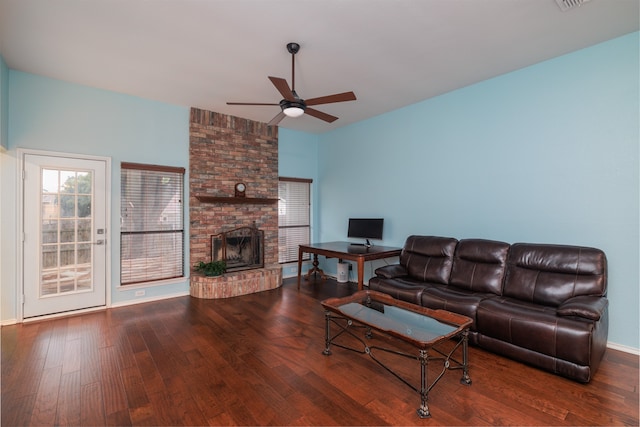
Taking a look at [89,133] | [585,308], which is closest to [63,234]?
[89,133]

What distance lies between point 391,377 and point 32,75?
5.25 m

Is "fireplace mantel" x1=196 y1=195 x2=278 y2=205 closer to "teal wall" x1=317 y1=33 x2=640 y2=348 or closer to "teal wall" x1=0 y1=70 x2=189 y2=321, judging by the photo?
"teal wall" x1=0 y1=70 x2=189 y2=321

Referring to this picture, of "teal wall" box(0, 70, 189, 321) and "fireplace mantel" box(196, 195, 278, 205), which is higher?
"teal wall" box(0, 70, 189, 321)

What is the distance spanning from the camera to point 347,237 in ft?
18.4

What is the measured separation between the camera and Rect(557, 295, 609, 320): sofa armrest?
228 cm

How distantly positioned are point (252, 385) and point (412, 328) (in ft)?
4.37

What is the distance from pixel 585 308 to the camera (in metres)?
2.33

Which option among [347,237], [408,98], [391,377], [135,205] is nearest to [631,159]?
[408,98]

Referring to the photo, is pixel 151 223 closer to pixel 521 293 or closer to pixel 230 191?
pixel 230 191

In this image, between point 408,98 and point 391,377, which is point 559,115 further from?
point 391,377

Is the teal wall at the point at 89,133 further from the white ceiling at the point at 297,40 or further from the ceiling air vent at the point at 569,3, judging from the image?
the ceiling air vent at the point at 569,3

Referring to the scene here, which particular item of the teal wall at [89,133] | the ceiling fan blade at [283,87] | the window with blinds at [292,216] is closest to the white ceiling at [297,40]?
the teal wall at [89,133]

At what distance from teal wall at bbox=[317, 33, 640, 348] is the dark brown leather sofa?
35 cm

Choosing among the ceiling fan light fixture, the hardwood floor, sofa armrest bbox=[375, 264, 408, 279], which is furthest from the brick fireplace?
the ceiling fan light fixture
